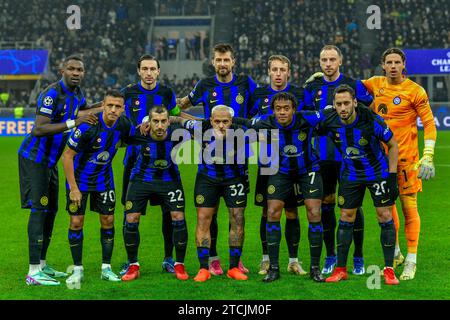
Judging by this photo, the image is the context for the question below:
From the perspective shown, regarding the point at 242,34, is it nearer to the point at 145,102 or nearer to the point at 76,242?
the point at 145,102

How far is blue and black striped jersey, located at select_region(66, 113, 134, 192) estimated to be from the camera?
7.56 metres

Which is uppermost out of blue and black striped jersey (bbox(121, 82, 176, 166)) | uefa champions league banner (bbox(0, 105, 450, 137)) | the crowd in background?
the crowd in background

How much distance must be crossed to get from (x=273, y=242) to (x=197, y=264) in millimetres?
1268

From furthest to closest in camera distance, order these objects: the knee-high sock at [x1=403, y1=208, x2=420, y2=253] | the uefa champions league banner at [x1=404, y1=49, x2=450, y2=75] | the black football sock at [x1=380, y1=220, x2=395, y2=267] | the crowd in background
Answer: the crowd in background → the uefa champions league banner at [x1=404, y1=49, x2=450, y2=75] → the knee-high sock at [x1=403, y1=208, x2=420, y2=253] → the black football sock at [x1=380, y1=220, x2=395, y2=267]

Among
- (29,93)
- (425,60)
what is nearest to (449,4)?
(425,60)

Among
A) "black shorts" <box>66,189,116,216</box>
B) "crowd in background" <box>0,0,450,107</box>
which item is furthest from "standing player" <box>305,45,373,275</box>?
"crowd in background" <box>0,0,450,107</box>

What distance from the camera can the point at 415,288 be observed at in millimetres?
7082

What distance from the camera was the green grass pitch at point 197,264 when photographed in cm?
689

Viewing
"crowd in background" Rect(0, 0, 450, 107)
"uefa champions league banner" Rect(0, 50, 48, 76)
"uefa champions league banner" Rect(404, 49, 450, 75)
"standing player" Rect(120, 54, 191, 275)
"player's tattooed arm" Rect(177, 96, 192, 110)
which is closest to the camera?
"standing player" Rect(120, 54, 191, 275)

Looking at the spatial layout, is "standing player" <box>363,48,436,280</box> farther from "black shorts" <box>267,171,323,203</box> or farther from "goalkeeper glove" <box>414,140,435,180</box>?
"black shorts" <box>267,171,323,203</box>

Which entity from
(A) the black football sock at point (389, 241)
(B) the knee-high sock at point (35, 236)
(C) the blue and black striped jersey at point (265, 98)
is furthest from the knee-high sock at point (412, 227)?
(B) the knee-high sock at point (35, 236)

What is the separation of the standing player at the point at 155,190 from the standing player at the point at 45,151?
0.69 meters

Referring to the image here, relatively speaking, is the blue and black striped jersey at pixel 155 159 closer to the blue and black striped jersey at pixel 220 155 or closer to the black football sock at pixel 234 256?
the blue and black striped jersey at pixel 220 155
